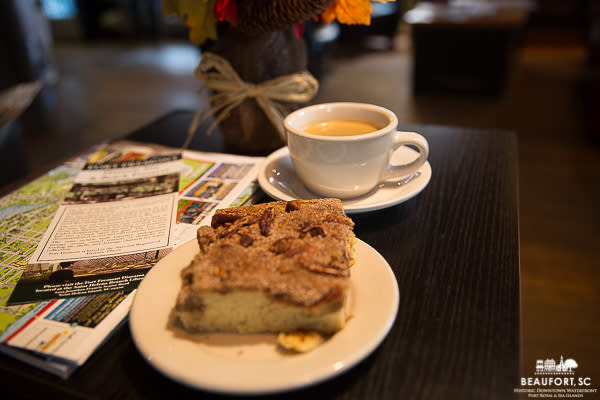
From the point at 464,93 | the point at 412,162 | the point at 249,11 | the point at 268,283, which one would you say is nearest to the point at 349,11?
the point at 249,11

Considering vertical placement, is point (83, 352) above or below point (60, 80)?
above

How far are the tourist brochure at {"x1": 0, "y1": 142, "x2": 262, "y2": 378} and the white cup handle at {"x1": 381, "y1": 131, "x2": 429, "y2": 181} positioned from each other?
258 mm

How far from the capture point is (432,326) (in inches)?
18.9

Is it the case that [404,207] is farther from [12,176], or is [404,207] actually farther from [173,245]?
[12,176]

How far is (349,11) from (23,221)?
2.32 feet

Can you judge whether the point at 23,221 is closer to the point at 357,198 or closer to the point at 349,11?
the point at 357,198

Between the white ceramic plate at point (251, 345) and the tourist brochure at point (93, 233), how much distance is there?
0.06 metres

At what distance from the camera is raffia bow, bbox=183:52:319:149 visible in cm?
87

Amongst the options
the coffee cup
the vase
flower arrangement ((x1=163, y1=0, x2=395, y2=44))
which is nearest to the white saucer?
the coffee cup

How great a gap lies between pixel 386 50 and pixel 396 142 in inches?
164

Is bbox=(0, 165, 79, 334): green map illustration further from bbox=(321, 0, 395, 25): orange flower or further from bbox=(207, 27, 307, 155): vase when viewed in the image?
bbox=(321, 0, 395, 25): orange flower

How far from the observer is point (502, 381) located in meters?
0.41

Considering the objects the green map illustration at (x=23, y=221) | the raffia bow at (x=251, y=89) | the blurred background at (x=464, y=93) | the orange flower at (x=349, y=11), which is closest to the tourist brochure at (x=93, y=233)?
the green map illustration at (x=23, y=221)

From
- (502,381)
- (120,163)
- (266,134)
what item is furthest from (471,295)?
(120,163)
